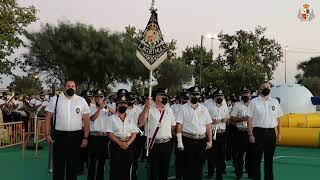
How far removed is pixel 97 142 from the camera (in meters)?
9.84

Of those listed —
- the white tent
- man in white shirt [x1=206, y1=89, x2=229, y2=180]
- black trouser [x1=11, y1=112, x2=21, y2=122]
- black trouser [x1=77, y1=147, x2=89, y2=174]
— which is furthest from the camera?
the white tent

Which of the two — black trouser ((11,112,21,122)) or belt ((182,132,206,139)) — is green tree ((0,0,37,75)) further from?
belt ((182,132,206,139))

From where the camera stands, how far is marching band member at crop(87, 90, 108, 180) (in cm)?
959

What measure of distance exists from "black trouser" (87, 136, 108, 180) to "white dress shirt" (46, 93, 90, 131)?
4.30 feet

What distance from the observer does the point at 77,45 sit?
39.5 m

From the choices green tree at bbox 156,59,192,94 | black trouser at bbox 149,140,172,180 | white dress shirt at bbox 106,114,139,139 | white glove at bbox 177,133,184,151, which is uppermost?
green tree at bbox 156,59,192,94

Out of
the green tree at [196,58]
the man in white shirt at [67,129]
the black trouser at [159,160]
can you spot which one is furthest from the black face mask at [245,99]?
the green tree at [196,58]

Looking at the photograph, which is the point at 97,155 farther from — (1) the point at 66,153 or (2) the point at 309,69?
(2) the point at 309,69

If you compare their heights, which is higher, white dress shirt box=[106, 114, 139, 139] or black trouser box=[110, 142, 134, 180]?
white dress shirt box=[106, 114, 139, 139]

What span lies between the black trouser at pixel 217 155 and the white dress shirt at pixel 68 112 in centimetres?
361

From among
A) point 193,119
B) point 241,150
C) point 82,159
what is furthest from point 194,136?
point 82,159

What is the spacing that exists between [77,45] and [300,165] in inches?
1108

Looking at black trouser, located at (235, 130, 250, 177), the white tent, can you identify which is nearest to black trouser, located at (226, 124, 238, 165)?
black trouser, located at (235, 130, 250, 177)

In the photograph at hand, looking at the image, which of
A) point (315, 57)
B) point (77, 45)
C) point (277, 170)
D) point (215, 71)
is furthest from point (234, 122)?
point (315, 57)
